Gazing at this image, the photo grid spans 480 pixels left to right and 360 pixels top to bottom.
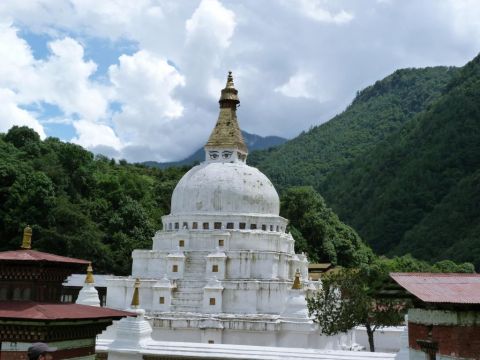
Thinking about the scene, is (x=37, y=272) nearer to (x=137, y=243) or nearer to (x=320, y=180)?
(x=137, y=243)

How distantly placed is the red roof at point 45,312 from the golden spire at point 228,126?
27.6 meters

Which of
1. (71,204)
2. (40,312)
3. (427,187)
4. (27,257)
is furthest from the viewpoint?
(427,187)

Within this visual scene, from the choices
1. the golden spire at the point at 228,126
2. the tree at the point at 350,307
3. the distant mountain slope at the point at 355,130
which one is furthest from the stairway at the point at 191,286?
the distant mountain slope at the point at 355,130

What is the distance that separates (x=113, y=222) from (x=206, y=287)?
26.3 metres

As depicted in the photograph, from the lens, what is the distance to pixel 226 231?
124 ft

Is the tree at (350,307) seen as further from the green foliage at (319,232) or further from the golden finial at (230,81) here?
the green foliage at (319,232)

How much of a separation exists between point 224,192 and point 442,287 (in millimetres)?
24985

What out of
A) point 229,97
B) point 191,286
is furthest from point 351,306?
point 229,97

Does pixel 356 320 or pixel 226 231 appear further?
pixel 226 231

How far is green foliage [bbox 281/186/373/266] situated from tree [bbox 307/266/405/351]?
33277 mm

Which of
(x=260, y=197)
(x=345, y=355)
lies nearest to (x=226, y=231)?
(x=260, y=197)

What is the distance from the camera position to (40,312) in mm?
13898

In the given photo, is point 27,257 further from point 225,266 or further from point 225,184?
point 225,184

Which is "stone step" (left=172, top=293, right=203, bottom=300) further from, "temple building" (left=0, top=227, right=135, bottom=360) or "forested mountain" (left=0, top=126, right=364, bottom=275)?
"temple building" (left=0, top=227, right=135, bottom=360)
